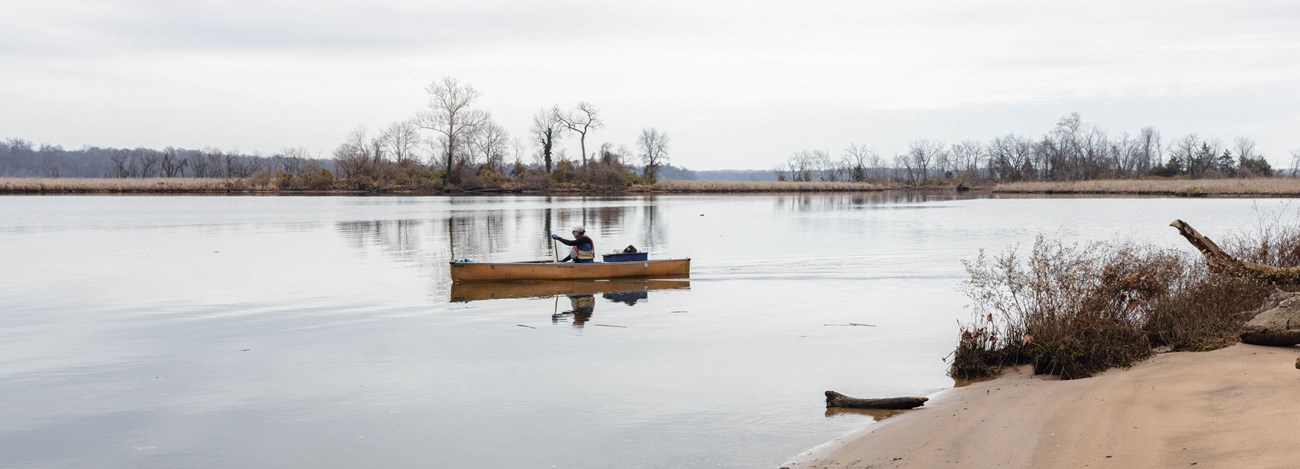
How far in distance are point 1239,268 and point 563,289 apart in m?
13.9

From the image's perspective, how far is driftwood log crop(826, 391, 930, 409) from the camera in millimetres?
10047

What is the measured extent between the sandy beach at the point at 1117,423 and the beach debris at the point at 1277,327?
13 cm

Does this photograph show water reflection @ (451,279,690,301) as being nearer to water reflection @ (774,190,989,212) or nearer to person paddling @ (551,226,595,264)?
person paddling @ (551,226,595,264)

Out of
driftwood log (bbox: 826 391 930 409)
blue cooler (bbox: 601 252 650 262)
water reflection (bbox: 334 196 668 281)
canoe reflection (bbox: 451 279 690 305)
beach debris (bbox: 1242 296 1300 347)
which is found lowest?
canoe reflection (bbox: 451 279 690 305)

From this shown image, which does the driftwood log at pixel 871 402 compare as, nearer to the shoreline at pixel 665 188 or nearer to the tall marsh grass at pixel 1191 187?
the tall marsh grass at pixel 1191 187

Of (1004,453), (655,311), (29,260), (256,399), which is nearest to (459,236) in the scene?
(29,260)

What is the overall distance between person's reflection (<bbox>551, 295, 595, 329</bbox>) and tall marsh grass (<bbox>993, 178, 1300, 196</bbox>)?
6122 centimetres

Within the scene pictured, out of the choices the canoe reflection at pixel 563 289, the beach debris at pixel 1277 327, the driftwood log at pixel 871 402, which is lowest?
the canoe reflection at pixel 563 289

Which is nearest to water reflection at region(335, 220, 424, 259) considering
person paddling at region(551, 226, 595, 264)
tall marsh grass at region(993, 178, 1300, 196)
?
person paddling at region(551, 226, 595, 264)

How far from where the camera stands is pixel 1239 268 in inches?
432

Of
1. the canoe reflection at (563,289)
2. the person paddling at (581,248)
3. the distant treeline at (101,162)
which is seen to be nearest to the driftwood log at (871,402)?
the canoe reflection at (563,289)

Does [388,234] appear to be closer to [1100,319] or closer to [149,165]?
[1100,319]

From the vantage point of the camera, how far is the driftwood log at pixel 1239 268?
1064 cm

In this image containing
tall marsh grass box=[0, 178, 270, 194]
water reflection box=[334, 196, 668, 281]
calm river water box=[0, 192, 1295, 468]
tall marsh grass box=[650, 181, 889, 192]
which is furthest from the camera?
tall marsh grass box=[650, 181, 889, 192]
